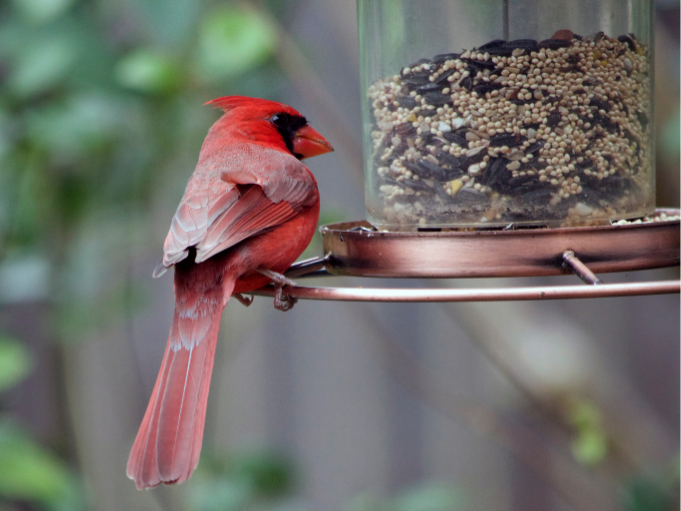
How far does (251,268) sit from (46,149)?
1051mm

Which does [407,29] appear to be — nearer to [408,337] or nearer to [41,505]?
[408,337]

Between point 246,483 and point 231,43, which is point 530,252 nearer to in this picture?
point 231,43

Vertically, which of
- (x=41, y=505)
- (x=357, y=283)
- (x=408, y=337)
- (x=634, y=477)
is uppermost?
(x=357, y=283)

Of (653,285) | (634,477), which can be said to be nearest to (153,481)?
(653,285)

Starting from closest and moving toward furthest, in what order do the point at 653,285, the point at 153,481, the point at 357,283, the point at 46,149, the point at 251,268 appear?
1. the point at 653,285
2. the point at 153,481
3. the point at 251,268
4. the point at 46,149
5. the point at 357,283

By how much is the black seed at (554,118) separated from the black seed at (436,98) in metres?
0.22

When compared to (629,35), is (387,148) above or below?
below

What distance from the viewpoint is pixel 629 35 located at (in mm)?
1718

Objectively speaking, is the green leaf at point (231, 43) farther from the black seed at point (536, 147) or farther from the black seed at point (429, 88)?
the black seed at point (536, 147)

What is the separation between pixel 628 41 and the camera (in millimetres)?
1711

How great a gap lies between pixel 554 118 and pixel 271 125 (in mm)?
824

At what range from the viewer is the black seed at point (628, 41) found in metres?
1.69

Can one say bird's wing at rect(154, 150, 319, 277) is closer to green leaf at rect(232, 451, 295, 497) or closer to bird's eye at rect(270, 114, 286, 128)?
bird's eye at rect(270, 114, 286, 128)

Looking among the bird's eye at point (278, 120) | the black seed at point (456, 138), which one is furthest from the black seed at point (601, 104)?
the bird's eye at point (278, 120)
